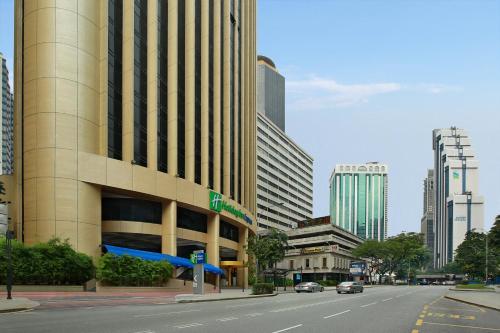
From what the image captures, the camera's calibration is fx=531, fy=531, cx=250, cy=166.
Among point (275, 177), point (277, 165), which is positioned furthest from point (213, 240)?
point (277, 165)

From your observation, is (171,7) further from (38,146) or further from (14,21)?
(38,146)

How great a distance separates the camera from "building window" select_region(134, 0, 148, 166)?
52188mm

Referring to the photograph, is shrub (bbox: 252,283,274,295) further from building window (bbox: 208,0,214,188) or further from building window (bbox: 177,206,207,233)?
building window (bbox: 208,0,214,188)

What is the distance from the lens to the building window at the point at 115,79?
4906 centimetres

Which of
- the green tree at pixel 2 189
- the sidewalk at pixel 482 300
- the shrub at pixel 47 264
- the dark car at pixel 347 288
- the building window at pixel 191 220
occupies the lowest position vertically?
the dark car at pixel 347 288

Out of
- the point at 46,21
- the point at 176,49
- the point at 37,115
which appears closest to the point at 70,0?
the point at 46,21

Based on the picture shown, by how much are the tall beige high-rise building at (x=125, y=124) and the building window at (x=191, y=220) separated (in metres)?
0.12

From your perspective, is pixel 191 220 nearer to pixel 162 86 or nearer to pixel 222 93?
pixel 162 86

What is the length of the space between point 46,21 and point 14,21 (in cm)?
638

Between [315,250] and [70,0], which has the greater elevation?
[70,0]

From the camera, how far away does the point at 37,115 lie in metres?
44.2

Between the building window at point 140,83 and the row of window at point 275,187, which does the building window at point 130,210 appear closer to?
the building window at point 140,83

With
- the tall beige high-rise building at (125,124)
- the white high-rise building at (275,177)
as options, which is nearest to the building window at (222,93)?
the tall beige high-rise building at (125,124)

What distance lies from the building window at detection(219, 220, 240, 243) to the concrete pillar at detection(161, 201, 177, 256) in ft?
58.0
